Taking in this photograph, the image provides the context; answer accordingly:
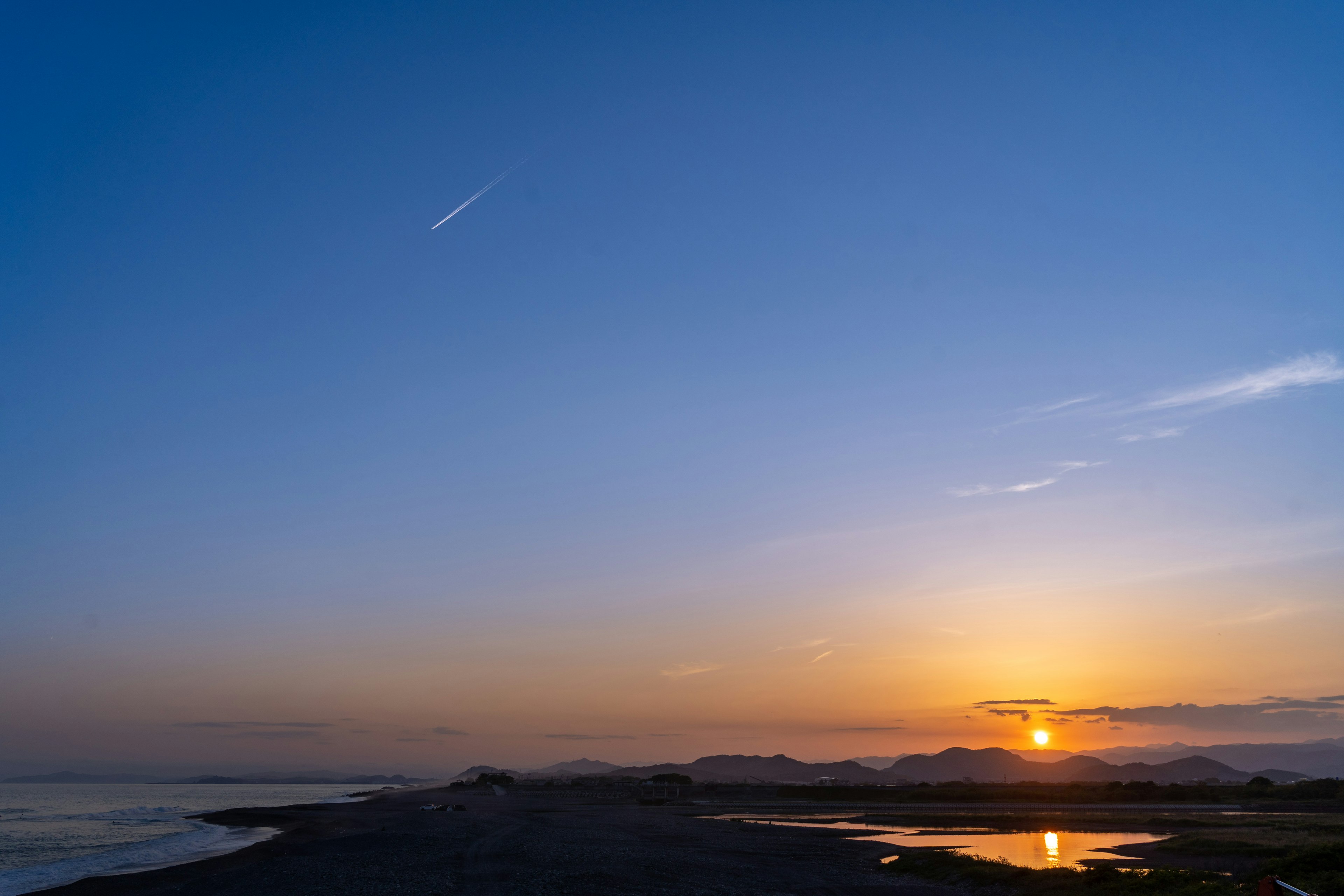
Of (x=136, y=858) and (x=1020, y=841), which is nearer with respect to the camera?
(x=136, y=858)

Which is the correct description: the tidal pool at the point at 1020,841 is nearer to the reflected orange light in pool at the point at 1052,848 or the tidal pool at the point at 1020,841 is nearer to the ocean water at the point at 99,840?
the reflected orange light in pool at the point at 1052,848

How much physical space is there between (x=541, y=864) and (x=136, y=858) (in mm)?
28759

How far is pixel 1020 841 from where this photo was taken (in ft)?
162

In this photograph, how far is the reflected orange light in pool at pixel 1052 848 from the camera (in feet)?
127

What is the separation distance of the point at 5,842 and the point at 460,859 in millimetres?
46329

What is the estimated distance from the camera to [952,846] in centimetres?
4616

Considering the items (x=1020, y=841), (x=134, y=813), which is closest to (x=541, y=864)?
(x=1020, y=841)

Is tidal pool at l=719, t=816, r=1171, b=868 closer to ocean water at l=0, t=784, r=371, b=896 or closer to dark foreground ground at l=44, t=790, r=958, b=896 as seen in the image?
dark foreground ground at l=44, t=790, r=958, b=896

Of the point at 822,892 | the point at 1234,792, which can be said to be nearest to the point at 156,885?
the point at 822,892

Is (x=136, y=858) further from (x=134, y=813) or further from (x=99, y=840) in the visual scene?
(x=134, y=813)

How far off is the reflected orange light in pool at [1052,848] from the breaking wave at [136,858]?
46.3 meters

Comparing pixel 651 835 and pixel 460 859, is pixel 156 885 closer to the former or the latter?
pixel 460 859

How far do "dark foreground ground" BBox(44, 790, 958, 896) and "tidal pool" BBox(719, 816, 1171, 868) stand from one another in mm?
4593

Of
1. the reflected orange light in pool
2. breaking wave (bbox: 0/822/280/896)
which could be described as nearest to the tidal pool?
the reflected orange light in pool
